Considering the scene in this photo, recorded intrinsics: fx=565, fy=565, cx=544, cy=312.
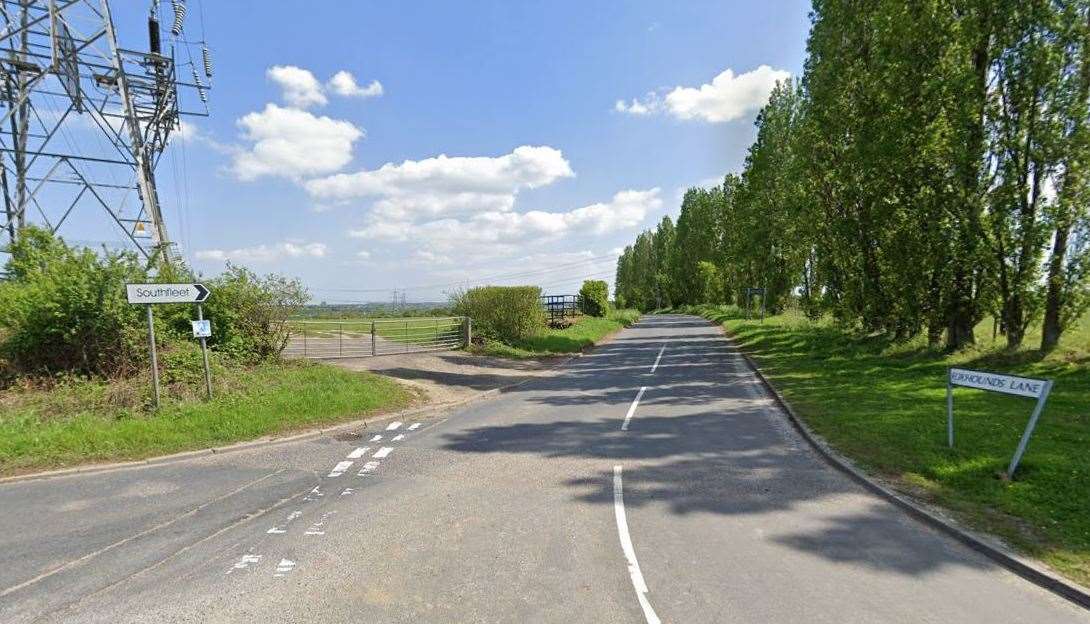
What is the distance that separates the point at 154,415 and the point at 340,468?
413cm

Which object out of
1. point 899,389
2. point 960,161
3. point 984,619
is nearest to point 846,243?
point 960,161

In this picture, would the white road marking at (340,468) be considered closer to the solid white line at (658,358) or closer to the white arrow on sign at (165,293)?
the white arrow on sign at (165,293)

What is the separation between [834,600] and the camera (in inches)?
160

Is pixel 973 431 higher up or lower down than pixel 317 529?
higher up

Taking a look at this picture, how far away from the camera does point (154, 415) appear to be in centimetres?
940

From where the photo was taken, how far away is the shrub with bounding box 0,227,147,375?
10.7 meters

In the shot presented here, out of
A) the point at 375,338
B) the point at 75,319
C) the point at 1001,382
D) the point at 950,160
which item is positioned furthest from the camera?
the point at 375,338

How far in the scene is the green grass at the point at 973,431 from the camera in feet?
17.6

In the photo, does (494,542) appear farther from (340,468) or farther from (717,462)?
(717,462)

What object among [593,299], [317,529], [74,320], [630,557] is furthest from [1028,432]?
[593,299]

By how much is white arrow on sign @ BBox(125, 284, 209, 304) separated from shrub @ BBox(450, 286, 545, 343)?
44.9 feet

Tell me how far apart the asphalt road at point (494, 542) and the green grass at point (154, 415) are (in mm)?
892

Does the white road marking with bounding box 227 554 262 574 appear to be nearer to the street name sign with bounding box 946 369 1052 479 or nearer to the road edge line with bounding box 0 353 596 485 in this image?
the road edge line with bounding box 0 353 596 485

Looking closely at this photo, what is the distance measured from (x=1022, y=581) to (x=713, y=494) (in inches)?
105
